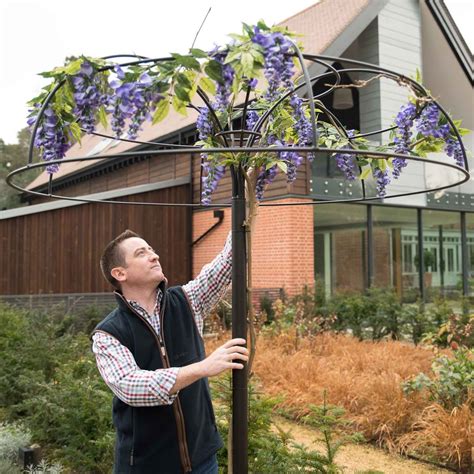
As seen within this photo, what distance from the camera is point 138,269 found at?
2314mm

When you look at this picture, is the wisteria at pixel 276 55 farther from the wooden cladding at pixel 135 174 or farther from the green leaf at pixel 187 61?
the wooden cladding at pixel 135 174

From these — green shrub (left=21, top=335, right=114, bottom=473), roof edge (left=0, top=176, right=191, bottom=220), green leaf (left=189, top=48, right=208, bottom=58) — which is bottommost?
green shrub (left=21, top=335, right=114, bottom=473)

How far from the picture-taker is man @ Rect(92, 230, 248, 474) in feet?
6.77

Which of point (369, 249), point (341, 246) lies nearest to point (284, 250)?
point (341, 246)

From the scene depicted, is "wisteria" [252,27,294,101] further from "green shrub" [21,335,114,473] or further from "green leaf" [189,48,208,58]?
"green shrub" [21,335,114,473]

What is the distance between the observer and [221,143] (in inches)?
91.7

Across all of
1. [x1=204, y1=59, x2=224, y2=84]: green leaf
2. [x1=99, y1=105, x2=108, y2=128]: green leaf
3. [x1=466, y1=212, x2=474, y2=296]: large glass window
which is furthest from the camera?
[x1=466, y1=212, x2=474, y2=296]: large glass window

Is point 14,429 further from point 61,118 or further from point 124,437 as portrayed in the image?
point 61,118

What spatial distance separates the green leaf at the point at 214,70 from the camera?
5.29ft

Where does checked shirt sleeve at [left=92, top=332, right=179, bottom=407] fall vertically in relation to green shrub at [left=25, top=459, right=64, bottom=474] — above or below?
above

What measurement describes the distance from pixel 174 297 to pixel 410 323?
7.53 meters

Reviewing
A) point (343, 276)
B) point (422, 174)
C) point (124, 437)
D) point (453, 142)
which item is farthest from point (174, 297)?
point (422, 174)

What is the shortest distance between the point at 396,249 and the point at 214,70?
45.0 feet

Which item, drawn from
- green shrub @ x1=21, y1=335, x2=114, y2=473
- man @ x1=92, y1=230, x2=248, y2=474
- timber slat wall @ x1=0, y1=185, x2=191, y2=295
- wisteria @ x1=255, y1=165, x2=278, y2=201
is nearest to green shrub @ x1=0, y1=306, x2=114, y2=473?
green shrub @ x1=21, y1=335, x2=114, y2=473
